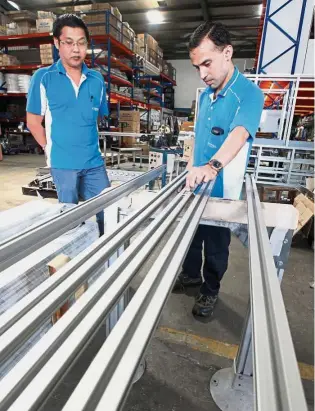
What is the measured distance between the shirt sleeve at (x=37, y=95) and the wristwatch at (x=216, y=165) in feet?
3.71

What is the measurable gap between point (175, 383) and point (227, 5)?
9.89m

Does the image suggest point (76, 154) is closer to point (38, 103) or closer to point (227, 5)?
point (38, 103)

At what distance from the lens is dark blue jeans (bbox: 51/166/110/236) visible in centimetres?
165

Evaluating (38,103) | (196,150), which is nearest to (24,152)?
(38,103)

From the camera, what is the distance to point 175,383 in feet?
3.93

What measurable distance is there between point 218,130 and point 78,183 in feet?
3.18

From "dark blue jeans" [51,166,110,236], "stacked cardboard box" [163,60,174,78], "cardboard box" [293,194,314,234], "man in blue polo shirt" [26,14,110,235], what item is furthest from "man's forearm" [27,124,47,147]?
"stacked cardboard box" [163,60,174,78]

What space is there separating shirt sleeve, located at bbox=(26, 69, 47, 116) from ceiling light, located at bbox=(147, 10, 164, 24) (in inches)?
357

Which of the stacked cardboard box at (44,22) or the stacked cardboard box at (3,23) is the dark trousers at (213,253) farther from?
the stacked cardboard box at (3,23)

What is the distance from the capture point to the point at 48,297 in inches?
18.3

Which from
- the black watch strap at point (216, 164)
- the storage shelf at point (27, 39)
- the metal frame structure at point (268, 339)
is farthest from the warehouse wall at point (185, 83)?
the metal frame structure at point (268, 339)

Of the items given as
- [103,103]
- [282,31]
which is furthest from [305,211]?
[282,31]

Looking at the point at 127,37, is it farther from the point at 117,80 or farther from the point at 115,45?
the point at 117,80

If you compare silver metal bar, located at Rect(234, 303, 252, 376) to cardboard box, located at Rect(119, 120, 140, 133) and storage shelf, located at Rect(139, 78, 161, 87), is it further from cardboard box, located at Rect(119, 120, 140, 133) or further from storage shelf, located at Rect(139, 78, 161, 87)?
storage shelf, located at Rect(139, 78, 161, 87)
